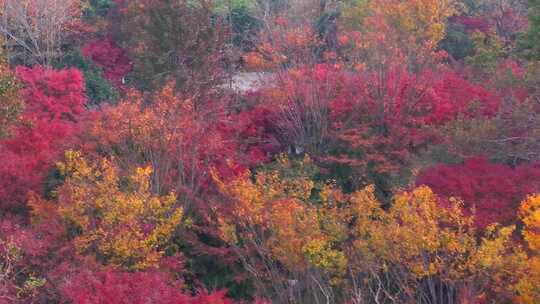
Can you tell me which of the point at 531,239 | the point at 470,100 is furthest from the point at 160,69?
the point at 531,239

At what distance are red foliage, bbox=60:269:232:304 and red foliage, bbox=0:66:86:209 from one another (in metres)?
5.94

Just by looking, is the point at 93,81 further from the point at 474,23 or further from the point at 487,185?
the point at 474,23

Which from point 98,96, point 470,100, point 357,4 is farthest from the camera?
point 357,4

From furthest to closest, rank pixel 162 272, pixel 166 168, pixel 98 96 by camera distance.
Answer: pixel 98 96
pixel 166 168
pixel 162 272

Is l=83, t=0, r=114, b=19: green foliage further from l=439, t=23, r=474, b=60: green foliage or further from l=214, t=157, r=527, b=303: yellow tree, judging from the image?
l=214, t=157, r=527, b=303: yellow tree

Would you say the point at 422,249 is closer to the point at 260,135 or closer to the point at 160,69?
the point at 260,135

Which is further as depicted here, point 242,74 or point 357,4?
point 357,4

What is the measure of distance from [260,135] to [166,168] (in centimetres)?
565

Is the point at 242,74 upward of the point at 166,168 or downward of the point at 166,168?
downward

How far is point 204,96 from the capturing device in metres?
23.6

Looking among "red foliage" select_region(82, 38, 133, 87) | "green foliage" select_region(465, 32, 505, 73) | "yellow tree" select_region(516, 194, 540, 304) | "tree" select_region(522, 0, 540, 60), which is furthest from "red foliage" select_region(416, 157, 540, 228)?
"red foliage" select_region(82, 38, 133, 87)

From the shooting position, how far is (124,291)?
39.5ft

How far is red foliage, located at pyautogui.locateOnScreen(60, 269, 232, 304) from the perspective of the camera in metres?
11.8

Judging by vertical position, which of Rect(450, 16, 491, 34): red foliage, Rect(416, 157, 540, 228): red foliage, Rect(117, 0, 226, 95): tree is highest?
Rect(117, 0, 226, 95): tree
